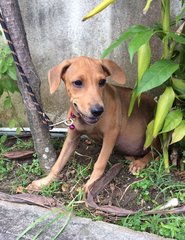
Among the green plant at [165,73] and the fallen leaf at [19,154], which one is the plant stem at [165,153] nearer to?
the green plant at [165,73]

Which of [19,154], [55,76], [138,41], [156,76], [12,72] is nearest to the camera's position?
[138,41]

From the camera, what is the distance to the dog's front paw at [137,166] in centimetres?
334

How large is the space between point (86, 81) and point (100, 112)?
0.27 meters

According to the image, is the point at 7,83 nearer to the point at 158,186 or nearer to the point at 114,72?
the point at 114,72

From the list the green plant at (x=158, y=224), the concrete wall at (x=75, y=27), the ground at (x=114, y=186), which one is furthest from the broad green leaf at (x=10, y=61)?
the green plant at (x=158, y=224)

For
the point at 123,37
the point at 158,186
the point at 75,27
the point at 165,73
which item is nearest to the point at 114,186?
the point at 158,186

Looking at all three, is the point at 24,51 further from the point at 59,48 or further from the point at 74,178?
the point at 74,178

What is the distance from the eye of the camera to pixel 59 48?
3924 millimetres

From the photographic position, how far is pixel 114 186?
128 inches

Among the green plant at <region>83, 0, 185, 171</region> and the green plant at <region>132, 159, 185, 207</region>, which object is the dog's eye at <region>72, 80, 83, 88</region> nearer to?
the green plant at <region>83, 0, 185, 171</region>

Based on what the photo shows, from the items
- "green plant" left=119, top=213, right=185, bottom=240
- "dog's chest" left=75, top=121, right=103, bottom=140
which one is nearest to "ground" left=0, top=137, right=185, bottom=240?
"green plant" left=119, top=213, right=185, bottom=240

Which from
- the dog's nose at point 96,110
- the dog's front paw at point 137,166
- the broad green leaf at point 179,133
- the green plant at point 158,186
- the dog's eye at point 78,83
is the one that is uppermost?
the dog's eye at point 78,83

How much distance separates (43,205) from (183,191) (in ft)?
3.34

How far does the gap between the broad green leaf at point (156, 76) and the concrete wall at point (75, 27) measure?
1.03 m
